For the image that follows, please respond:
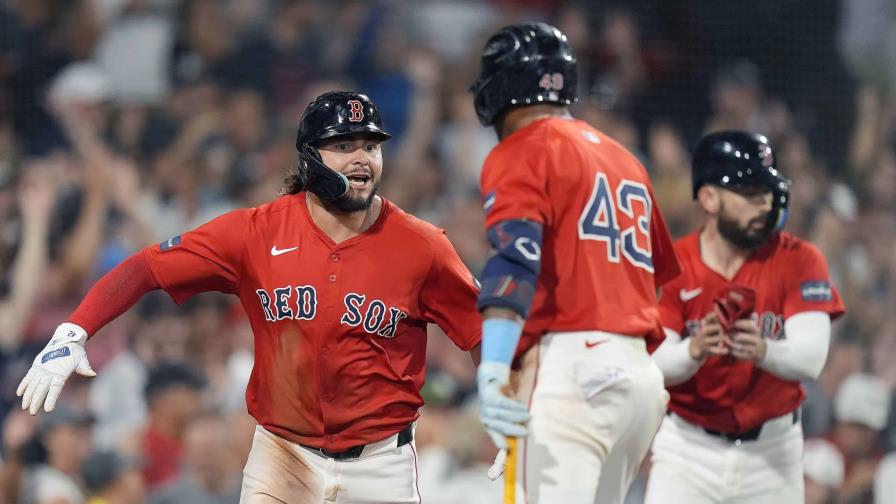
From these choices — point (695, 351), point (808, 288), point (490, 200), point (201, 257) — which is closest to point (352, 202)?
point (201, 257)

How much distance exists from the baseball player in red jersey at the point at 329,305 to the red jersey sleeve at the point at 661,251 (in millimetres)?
597

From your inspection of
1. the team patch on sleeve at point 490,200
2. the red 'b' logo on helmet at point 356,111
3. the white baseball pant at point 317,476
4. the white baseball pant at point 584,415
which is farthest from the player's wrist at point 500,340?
the red 'b' logo on helmet at point 356,111

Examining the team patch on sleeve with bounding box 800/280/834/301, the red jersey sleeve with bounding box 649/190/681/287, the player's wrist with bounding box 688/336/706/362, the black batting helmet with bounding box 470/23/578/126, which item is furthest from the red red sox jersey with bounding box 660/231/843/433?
the black batting helmet with bounding box 470/23/578/126

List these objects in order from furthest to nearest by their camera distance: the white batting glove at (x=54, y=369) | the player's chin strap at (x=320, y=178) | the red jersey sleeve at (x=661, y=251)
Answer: the player's chin strap at (x=320, y=178), the red jersey sleeve at (x=661, y=251), the white batting glove at (x=54, y=369)

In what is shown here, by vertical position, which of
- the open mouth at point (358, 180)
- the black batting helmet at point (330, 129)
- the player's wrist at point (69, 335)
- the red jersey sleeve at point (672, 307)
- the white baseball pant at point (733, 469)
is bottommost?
the white baseball pant at point (733, 469)

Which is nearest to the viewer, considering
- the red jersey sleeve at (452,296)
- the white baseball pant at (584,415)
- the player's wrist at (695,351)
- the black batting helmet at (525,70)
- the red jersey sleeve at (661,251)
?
the white baseball pant at (584,415)

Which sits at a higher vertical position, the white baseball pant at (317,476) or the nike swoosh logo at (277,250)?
the nike swoosh logo at (277,250)

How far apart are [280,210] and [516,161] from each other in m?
1.02

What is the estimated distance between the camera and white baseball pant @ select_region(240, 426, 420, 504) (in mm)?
4012

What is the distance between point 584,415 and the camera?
11.4 ft

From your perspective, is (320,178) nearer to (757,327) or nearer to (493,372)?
(493,372)

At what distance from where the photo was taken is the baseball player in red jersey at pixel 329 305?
404 centimetres

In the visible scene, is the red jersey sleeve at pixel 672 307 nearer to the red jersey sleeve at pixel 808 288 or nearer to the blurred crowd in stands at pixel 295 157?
the red jersey sleeve at pixel 808 288

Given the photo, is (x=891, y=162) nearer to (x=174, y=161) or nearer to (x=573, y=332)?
(x=174, y=161)
